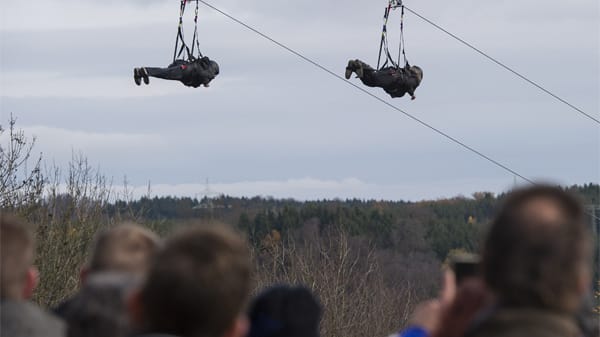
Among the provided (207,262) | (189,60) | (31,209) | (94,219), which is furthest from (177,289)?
(94,219)

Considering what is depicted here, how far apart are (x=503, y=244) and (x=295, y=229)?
280 ft

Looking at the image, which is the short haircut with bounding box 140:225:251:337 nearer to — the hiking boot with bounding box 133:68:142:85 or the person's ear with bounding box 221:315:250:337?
the person's ear with bounding box 221:315:250:337

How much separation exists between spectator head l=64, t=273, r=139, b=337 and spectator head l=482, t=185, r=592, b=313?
4.73ft

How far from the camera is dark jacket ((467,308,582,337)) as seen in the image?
3.58 m

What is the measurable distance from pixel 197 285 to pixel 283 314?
81 cm

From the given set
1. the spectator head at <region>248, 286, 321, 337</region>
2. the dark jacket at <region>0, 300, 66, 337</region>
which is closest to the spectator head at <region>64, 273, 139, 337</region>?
the dark jacket at <region>0, 300, 66, 337</region>

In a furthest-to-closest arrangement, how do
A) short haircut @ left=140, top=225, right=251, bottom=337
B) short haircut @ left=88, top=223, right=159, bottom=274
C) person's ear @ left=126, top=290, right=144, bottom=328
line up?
1. short haircut @ left=88, top=223, right=159, bottom=274
2. person's ear @ left=126, top=290, right=144, bottom=328
3. short haircut @ left=140, top=225, right=251, bottom=337

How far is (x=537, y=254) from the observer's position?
140 inches

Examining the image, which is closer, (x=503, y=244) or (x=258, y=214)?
(x=503, y=244)

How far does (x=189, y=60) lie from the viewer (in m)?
18.8

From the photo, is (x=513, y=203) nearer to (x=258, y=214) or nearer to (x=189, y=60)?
(x=189, y=60)

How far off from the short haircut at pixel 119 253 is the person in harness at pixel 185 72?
13927 mm

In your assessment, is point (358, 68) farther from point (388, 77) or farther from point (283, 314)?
point (283, 314)

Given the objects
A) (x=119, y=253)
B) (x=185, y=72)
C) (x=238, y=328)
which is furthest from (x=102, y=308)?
(x=185, y=72)
